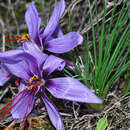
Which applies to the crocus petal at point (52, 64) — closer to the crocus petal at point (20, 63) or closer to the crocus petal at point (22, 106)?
the crocus petal at point (20, 63)

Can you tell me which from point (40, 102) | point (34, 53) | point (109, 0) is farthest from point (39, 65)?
point (109, 0)

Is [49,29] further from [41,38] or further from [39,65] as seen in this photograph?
[39,65]

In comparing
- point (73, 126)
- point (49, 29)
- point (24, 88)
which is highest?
point (49, 29)

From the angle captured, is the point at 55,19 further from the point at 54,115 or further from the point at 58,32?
the point at 54,115

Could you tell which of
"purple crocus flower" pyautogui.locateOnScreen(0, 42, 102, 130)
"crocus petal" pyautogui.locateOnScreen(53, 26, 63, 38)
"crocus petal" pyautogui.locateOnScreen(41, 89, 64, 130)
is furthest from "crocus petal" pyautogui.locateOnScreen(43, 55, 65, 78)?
"crocus petal" pyautogui.locateOnScreen(53, 26, 63, 38)

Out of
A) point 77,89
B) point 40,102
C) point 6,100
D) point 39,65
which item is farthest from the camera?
point 6,100

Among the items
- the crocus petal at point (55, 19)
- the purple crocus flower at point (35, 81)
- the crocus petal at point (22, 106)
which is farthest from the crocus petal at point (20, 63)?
the crocus petal at point (55, 19)
